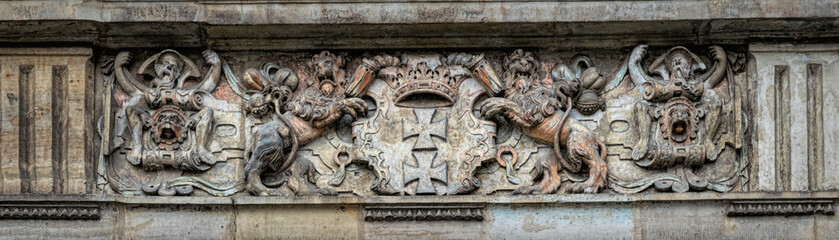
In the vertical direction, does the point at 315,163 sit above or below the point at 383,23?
below

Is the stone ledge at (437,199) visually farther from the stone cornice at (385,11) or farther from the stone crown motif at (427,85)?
the stone cornice at (385,11)

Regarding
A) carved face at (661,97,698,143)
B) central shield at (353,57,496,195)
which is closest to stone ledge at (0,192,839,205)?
central shield at (353,57,496,195)

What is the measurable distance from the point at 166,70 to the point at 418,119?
60.6 inches

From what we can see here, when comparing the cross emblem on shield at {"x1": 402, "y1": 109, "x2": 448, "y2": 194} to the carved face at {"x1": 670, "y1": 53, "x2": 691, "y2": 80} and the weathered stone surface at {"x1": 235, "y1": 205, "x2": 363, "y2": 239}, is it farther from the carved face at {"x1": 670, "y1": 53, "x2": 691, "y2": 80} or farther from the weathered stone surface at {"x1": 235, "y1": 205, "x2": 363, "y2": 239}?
the carved face at {"x1": 670, "y1": 53, "x2": 691, "y2": 80}

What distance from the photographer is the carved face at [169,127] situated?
10.4m

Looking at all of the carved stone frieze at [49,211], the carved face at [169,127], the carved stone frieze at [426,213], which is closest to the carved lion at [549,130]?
the carved stone frieze at [426,213]

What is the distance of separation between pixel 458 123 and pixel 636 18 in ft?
4.00

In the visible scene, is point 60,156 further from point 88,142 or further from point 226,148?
point 226,148

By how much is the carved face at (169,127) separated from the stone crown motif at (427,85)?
4.21 feet

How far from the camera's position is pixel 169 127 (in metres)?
10.4

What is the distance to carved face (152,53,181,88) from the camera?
10.5 meters

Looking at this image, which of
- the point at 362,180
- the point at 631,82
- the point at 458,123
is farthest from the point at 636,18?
the point at 362,180

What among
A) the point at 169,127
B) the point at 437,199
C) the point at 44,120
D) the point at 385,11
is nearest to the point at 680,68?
the point at 437,199

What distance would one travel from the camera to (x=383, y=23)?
10344 millimetres
